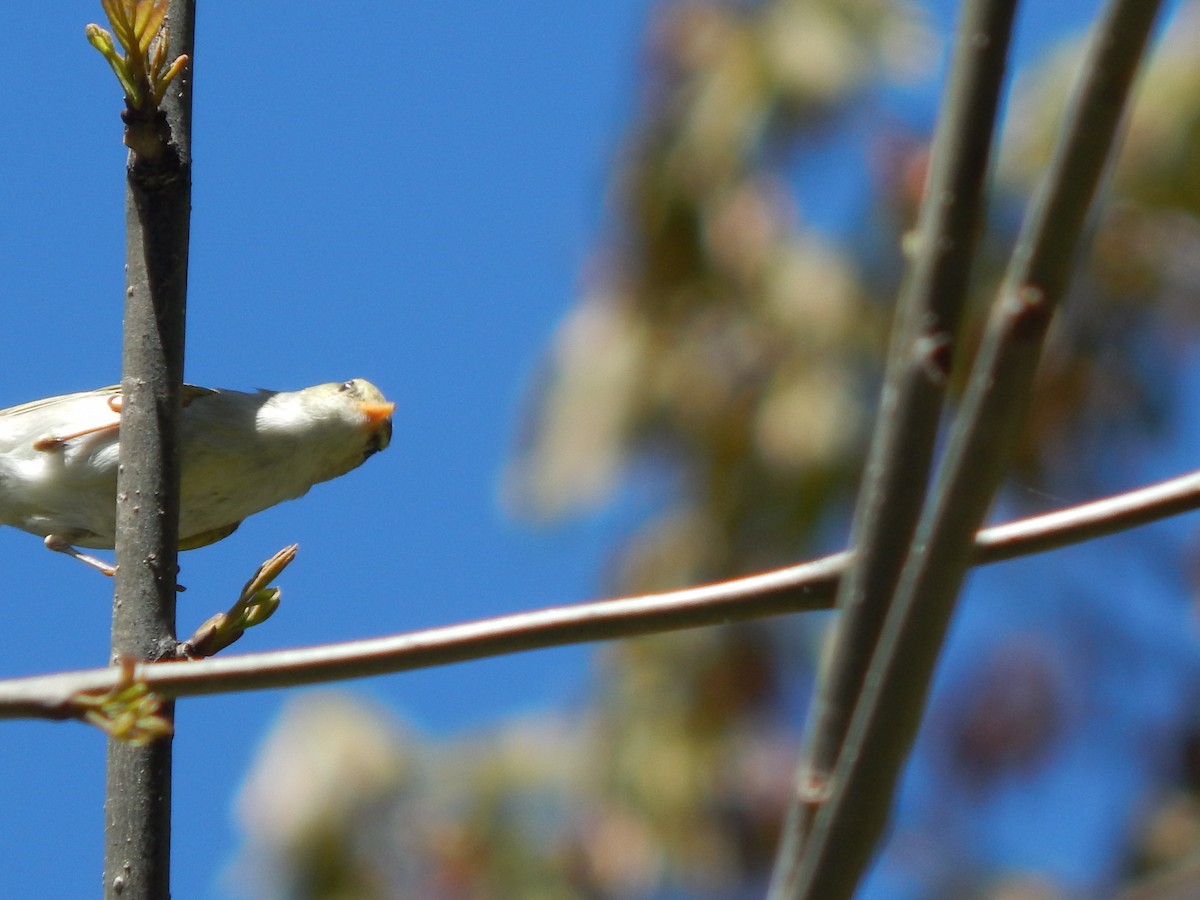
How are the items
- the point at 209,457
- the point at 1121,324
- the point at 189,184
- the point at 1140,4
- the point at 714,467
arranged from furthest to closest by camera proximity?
1. the point at 714,467
2. the point at 1121,324
3. the point at 209,457
4. the point at 189,184
5. the point at 1140,4

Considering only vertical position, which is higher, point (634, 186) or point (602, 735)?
point (634, 186)

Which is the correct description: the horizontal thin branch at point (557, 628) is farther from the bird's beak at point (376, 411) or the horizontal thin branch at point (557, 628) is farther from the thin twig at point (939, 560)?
the bird's beak at point (376, 411)

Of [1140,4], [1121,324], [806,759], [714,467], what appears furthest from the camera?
[714,467]

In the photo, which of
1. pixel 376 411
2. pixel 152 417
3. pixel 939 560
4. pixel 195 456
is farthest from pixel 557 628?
pixel 376 411

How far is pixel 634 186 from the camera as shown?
762 cm

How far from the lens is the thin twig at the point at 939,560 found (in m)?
1.19

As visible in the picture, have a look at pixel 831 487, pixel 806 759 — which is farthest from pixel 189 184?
pixel 831 487

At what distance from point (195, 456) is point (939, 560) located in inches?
157

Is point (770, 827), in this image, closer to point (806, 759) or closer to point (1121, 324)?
point (1121, 324)

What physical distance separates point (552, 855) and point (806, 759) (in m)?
6.01

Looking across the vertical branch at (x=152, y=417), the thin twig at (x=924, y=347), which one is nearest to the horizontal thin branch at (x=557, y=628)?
the thin twig at (x=924, y=347)

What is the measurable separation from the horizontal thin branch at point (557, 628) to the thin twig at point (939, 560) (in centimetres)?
35

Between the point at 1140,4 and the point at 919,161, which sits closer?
the point at 1140,4

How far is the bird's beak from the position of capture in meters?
5.30
